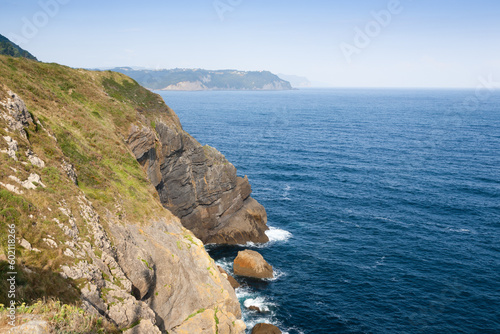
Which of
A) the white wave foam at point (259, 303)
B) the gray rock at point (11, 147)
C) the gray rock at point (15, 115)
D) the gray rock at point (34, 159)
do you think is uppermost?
the gray rock at point (15, 115)

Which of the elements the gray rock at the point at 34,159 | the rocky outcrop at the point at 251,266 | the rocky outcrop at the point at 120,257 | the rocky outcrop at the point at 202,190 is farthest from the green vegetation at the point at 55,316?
the rocky outcrop at the point at 202,190

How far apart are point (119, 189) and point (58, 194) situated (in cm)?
1009

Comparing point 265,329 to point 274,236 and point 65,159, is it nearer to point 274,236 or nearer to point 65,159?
point 274,236

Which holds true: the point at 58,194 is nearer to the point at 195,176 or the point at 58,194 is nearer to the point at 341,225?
the point at 195,176

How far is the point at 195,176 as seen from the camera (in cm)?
6131

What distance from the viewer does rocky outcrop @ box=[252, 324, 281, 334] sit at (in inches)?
1495

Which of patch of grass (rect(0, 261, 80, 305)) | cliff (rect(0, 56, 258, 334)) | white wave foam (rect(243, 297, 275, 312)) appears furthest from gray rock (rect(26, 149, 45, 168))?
white wave foam (rect(243, 297, 275, 312))

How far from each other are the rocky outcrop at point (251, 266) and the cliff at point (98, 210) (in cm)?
1552

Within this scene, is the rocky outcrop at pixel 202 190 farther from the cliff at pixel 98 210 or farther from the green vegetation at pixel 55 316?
the green vegetation at pixel 55 316

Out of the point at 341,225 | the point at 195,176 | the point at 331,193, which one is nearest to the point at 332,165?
the point at 331,193

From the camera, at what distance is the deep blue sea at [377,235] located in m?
41.7

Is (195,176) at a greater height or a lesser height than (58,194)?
lesser

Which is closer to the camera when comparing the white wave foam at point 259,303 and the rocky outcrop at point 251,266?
the white wave foam at point 259,303

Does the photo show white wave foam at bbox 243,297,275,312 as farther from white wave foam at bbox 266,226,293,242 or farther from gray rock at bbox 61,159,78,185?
gray rock at bbox 61,159,78,185
